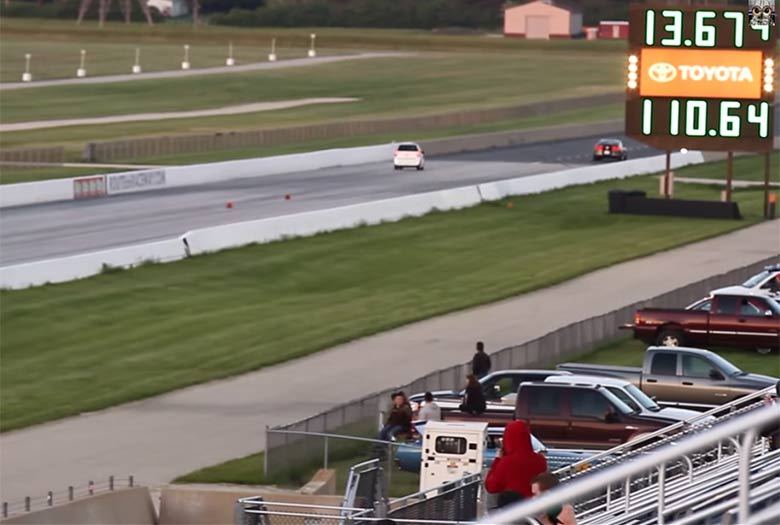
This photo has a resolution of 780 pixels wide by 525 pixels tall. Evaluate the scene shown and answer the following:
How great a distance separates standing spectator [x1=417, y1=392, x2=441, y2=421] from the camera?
94.6 ft

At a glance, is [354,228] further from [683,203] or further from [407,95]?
[407,95]

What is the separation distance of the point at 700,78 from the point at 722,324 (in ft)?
47.9

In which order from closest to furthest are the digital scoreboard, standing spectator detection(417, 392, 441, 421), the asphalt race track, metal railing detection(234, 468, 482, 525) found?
metal railing detection(234, 468, 482, 525)
standing spectator detection(417, 392, 441, 421)
the digital scoreboard
the asphalt race track

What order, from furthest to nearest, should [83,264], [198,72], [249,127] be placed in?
[198,72], [249,127], [83,264]

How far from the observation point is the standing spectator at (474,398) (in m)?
29.1

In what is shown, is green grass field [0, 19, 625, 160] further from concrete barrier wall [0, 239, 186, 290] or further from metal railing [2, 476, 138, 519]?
metal railing [2, 476, 138, 519]

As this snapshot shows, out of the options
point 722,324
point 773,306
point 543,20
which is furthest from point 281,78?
point 722,324

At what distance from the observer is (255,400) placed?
111 ft

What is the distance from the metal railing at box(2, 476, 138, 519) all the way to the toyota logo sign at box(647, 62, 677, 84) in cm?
2913

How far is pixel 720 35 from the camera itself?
5322 centimetres


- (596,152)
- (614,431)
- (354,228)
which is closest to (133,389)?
(614,431)

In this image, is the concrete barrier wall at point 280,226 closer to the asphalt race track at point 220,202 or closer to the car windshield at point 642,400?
the asphalt race track at point 220,202

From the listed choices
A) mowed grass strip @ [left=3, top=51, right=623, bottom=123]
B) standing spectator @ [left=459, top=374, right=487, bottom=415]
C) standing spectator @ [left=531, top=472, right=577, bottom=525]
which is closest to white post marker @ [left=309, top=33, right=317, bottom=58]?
mowed grass strip @ [left=3, top=51, right=623, bottom=123]

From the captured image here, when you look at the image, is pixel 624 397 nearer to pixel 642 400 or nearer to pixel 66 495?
pixel 642 400
